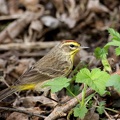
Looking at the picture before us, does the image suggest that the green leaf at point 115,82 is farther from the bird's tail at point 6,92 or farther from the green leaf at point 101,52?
the bird's tail at point 6,92

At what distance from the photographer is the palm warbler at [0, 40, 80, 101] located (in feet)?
17.9

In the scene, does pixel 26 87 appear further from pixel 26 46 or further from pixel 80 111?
pixel 26 46

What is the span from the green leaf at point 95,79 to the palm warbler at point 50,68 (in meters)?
1.45

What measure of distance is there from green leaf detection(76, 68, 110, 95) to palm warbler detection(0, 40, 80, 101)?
4.76ft

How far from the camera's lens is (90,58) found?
261 inches

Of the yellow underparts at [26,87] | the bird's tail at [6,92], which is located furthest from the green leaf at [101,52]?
the bird's tail at [6,92]

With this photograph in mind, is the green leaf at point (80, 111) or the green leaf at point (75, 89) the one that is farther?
the green leaf at point (75, 89)

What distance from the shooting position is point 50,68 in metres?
5.69

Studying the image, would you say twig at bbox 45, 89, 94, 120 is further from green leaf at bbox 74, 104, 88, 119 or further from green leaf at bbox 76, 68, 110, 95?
green leaf at bbox 76, 68, 110, 95

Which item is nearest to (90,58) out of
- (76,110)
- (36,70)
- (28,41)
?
(36,70)

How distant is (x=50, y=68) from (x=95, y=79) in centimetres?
163

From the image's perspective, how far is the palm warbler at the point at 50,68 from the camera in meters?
5.46

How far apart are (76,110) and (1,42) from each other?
3.71 m

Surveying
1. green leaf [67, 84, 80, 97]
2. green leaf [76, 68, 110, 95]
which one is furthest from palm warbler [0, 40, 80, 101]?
green leaf [76, 68, 110, 95]
